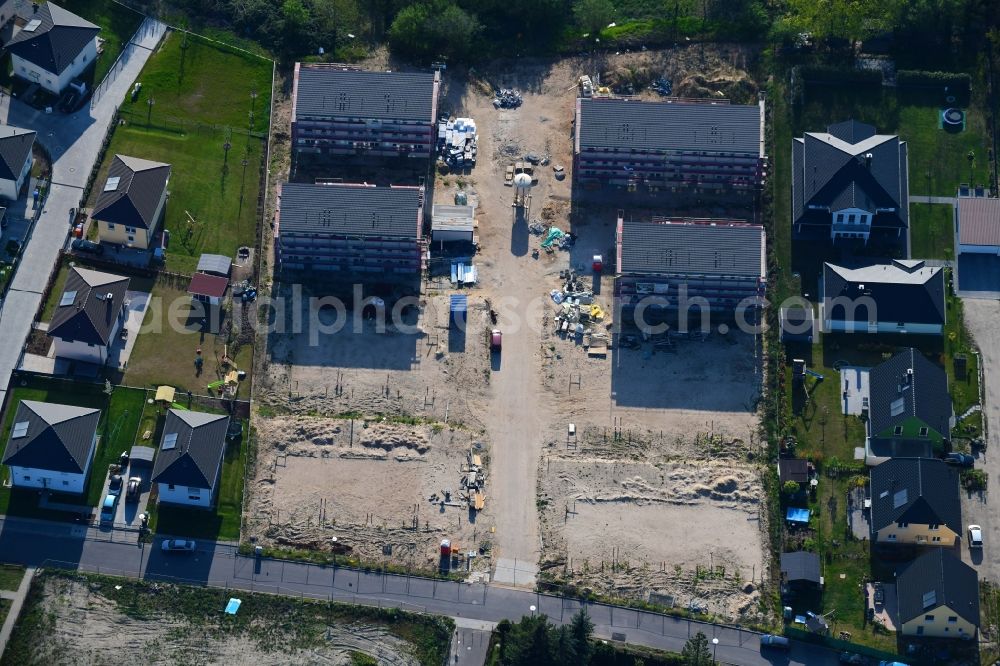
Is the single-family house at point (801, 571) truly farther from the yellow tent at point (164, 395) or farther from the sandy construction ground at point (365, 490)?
the yellow tent at point (164, 395)

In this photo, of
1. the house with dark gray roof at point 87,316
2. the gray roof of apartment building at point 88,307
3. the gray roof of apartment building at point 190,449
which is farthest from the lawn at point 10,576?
the gray roof of apartment building at point 88,307

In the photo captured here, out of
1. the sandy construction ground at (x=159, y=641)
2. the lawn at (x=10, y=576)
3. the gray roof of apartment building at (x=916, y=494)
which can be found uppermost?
the gray roof of apartment building at (x=916, y=494)

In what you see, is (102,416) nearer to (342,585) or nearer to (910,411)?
(342,585)

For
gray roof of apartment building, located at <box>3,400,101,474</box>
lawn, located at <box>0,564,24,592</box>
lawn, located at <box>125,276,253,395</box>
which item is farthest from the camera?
lawn, located at <box>125,276,253,395</box>

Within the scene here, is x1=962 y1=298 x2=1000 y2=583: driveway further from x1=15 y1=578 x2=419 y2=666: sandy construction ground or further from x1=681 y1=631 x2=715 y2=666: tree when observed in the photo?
x1=15 y1=578 x2=419 y2=666: sandy construction ground

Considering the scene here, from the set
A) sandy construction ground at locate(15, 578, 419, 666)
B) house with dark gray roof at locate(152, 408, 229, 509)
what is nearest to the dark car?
sandy construction ground at locate(15, 578, 419, 666)

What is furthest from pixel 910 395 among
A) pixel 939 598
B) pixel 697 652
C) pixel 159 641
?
pixel 159 641
